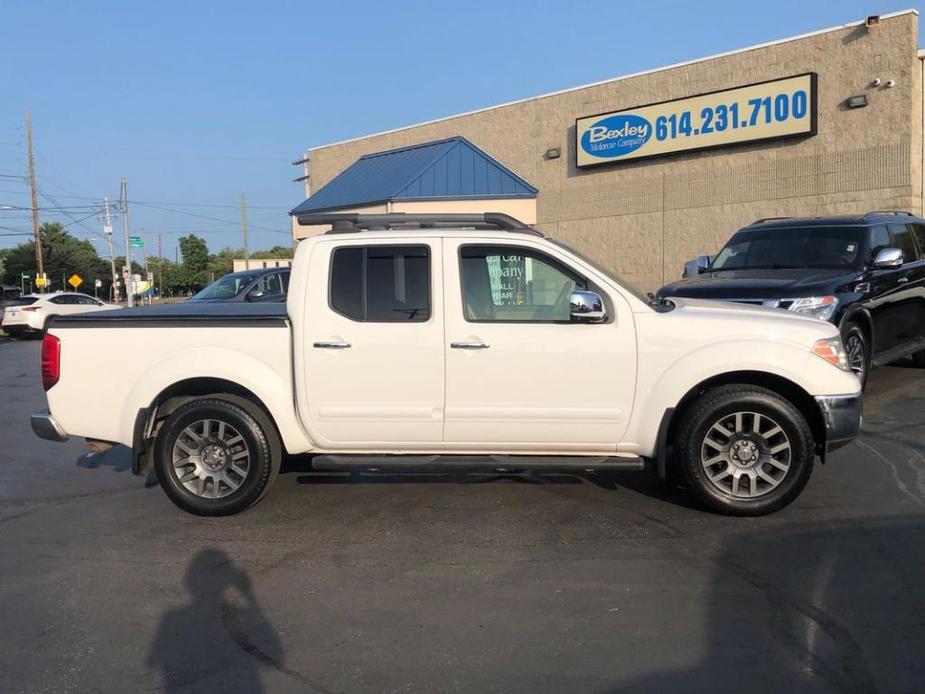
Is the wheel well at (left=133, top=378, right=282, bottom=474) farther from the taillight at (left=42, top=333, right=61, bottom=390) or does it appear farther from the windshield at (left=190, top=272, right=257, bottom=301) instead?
the windshield at (left=190, top=272, right=257, bottom=301)

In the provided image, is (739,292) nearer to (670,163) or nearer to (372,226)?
(372,226)

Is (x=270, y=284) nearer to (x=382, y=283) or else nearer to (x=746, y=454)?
(x=382, y=283)

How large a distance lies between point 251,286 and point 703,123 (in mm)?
12242

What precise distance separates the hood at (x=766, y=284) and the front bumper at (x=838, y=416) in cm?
347

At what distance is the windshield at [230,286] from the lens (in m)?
15.9

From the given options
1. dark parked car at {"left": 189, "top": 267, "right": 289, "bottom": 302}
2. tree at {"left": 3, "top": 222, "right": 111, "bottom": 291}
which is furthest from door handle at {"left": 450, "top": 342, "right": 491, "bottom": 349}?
tree at {"left": 3, "top": 222, "right": 111, "bottom": 291}

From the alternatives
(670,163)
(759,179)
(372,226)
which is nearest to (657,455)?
(372,226)

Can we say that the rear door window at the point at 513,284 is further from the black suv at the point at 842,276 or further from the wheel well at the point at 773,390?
the black suv at the point at 842,276

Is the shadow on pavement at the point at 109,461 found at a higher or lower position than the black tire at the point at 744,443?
lower

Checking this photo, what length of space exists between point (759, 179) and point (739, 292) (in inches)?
496

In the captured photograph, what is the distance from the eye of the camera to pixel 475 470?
18.2 feet

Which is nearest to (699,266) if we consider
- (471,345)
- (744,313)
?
(744,313)

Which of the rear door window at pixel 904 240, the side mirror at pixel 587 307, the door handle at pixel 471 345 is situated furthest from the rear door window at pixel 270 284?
the side mirror at pixel 587 307

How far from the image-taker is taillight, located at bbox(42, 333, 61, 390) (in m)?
5.73
